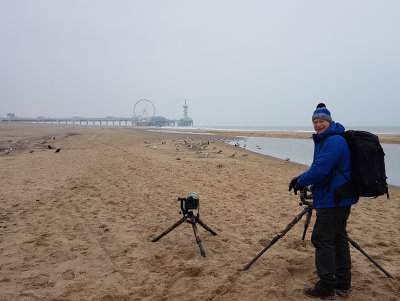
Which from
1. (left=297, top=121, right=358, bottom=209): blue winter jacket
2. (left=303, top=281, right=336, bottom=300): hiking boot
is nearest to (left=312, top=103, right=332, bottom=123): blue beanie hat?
(left=297, top=121, right=358, bottom=209): blue winter jacket

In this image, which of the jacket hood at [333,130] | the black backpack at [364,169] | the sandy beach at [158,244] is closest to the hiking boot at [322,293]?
the sandy beach at [158,244]

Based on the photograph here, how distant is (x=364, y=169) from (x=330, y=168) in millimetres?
392

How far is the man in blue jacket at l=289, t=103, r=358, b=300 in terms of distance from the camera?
11.8 ft

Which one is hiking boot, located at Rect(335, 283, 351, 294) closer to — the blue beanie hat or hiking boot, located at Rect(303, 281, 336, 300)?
hiking boot, located at Rect(303, 281, 336, 300)

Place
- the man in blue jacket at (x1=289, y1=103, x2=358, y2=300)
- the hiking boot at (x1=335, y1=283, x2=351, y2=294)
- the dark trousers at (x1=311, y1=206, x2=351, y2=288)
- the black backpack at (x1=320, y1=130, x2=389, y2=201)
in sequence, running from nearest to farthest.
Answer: the black backpack at (x1=320, y1=130, x2=389, y2=201) < the man in blue jacket at (x1=289, y1=103, x2=358, y2=300) < the dark trousers at (x1=311, y1=206, x2=351, y2=288) < the hiking boot at (x1=335, y1=283, x2=351, y2=294)

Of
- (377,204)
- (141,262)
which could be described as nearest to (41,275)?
(141,262)

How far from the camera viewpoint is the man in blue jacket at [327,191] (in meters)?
3.59

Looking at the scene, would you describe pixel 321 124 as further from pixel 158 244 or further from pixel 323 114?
pixel 158 244

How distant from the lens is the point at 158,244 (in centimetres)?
559

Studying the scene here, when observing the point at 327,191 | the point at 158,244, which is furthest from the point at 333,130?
the point at 158,244

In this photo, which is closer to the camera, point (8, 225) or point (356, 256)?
point (356, 256)

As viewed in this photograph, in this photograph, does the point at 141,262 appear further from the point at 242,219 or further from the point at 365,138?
the point at 365,138

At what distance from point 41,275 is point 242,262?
3.20 metres

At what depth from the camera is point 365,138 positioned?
3549 millimetres
